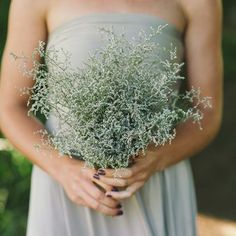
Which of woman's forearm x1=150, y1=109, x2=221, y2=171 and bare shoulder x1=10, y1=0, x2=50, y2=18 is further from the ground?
bare shoulder x1=10, y1=0, x2=50, y2=18

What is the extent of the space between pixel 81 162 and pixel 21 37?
0.42 m

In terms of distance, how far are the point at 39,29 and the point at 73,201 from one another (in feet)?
1.70

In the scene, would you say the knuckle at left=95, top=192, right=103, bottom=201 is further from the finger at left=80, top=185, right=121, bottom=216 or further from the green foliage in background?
the green foliage in background

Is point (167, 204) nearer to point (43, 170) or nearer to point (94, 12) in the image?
point (43, 170)

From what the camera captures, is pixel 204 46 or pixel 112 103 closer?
pixel 112 103

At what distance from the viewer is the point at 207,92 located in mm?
2361

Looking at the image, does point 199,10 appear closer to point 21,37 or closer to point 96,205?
point 21,37

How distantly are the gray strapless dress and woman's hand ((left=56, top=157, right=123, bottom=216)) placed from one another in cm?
14

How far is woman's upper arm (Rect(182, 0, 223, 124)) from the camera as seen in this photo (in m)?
2.34

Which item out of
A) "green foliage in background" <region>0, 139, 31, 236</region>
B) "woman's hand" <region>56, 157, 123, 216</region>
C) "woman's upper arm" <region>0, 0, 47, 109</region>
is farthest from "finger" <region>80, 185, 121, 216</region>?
"green foliage in background" <region>0, 139, 31, 236</region>

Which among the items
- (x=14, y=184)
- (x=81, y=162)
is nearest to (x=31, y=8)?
(x=81, y=162)

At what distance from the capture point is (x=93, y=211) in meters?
2.32

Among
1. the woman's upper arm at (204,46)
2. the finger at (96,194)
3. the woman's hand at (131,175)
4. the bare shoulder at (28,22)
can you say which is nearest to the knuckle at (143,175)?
the woman's hand at (131,175)

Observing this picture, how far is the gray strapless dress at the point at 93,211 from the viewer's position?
7.38ft
